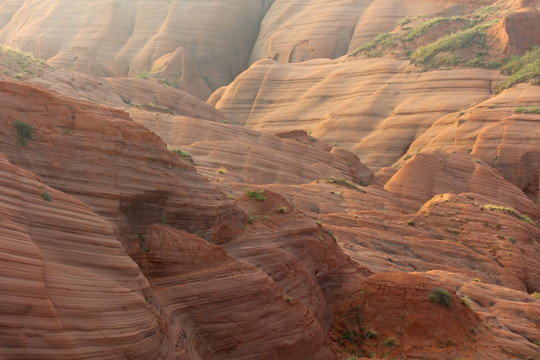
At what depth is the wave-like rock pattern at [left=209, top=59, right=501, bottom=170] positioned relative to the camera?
4319cm

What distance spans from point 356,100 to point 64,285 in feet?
138

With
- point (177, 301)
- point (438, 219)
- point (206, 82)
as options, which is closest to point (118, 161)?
point (177, 301)

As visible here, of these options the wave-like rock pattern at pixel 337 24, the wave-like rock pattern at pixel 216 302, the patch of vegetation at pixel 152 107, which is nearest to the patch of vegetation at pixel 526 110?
the patch of vegetation at pixel 152 107

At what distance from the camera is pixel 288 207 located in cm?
1523

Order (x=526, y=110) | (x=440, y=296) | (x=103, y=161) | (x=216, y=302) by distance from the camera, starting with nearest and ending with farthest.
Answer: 1. (x=103, y=161)
2. (x=216, y=302)
3. (x=440, y=296)
4. (x=526, y=110)

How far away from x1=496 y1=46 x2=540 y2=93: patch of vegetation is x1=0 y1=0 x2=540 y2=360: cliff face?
0.21m

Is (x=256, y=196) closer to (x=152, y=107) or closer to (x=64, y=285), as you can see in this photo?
(x=64, y=285)

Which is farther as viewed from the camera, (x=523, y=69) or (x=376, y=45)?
(x=376, y=45)

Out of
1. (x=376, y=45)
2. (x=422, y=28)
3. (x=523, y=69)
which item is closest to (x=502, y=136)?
(x=523, y=69)

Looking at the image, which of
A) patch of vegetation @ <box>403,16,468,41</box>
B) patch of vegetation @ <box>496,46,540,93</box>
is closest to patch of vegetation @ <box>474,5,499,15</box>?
patch of vegetation @ <box>403,16,468,41</box>

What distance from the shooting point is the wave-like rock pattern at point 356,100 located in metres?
43.2

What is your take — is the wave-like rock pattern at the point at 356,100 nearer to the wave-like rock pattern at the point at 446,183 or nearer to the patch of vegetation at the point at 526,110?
the patch of vegetation at the point at 526,110

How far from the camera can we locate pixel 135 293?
8.37 metres

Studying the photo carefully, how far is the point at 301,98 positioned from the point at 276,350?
1629 inches
